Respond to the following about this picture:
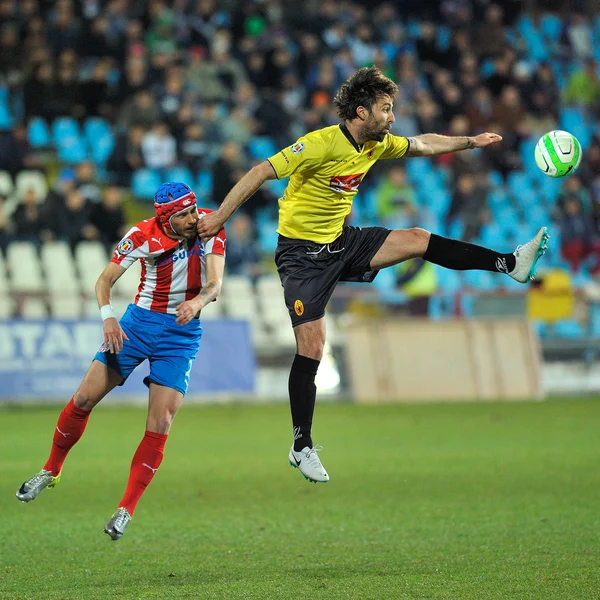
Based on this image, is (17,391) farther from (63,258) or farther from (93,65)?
(93,65)

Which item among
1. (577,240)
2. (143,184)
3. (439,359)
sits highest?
(143,184)

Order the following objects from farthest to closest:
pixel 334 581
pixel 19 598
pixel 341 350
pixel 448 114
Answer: pixel 448 114 < pixel 341 350 < pixel 334 581 < pixel 19 598

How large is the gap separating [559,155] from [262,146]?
13.3 metres

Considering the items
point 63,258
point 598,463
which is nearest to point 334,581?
point 598,463

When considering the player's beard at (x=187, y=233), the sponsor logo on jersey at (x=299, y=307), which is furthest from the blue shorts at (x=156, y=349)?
the sponsor logo on jersey at (x=299, y=307)

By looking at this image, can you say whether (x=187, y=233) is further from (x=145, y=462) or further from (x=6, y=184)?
(x=6, y=184)

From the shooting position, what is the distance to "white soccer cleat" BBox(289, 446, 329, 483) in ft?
23.2

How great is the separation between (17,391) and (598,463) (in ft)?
27.3

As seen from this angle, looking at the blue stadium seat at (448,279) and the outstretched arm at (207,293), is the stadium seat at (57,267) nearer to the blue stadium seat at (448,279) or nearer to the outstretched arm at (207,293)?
the blue stadium seat at (448,279)

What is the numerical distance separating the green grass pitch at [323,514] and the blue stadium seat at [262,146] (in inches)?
262

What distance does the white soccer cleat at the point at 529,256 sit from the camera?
7.36 m

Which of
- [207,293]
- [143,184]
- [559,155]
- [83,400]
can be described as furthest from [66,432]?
[143,184]

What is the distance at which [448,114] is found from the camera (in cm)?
2178

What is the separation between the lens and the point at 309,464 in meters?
7.16
